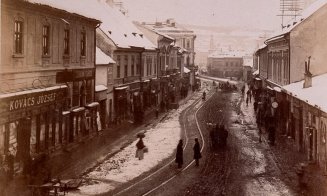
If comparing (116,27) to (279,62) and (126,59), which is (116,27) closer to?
(126,59)

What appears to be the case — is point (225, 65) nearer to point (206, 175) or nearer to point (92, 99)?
point (92, 99)

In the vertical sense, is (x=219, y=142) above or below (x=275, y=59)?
below

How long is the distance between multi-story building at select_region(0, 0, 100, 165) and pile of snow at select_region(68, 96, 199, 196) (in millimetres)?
3406

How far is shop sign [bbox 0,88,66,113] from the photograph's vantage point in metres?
19.8

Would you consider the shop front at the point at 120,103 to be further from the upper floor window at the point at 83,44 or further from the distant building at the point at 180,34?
the distant building at the point at 180,34

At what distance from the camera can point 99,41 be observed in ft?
126

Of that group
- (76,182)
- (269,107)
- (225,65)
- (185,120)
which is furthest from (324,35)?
(225,65)

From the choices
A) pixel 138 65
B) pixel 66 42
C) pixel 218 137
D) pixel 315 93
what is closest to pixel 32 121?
pixel 66 42

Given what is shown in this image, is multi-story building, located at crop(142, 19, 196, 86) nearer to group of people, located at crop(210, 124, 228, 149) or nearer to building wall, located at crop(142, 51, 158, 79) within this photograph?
building wall, located at crop(142, 51, 158, 79)

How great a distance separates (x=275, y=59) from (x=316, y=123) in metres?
21.2

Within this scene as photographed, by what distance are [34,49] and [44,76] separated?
212cm

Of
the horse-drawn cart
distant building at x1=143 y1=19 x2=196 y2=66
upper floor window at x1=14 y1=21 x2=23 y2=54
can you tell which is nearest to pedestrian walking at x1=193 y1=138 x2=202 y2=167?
the horse-drawn cart

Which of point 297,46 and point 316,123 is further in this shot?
point 297,46

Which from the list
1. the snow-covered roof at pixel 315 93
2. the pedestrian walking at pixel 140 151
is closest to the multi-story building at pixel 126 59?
the pedestrian walking at pixel 140 151
